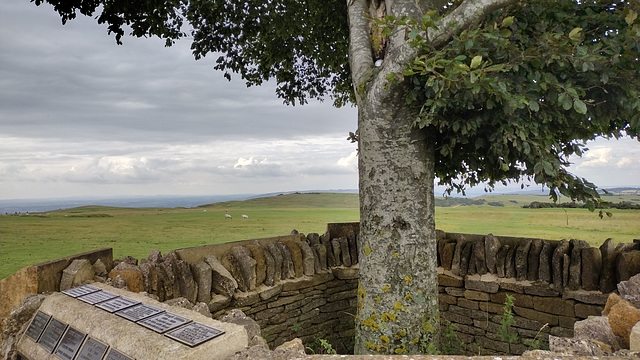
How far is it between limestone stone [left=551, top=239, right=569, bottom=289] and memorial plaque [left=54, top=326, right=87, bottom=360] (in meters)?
5.00

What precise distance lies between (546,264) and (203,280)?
165 inches

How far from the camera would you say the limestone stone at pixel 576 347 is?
2106mm

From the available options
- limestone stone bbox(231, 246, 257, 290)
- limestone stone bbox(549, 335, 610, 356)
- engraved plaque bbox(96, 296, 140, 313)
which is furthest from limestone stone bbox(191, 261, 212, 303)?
limestone stone bbox(549, 335, 610, 356)

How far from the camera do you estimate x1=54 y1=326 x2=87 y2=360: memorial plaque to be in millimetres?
2709

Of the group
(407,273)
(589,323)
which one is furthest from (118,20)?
(589,323)

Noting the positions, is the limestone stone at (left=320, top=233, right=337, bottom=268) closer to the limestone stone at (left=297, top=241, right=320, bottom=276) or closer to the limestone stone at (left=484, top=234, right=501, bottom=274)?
the limestone stone at (left=297, top=241, right=320, bottom=276)

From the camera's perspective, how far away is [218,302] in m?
4.34

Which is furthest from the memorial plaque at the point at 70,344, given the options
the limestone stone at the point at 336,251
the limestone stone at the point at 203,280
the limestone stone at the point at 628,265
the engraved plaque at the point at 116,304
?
the limestone stone at the point at 628,265

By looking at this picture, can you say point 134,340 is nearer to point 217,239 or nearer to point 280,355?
point 280,355

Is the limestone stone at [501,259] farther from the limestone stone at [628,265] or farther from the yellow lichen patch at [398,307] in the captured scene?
the yellow lichen patch at [398,307]

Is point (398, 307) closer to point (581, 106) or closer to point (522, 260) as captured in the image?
point (522, 260)

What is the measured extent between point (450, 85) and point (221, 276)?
3132 mm

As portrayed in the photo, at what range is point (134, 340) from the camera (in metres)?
2.43

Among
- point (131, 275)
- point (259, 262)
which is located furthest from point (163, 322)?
point (259, 262)
